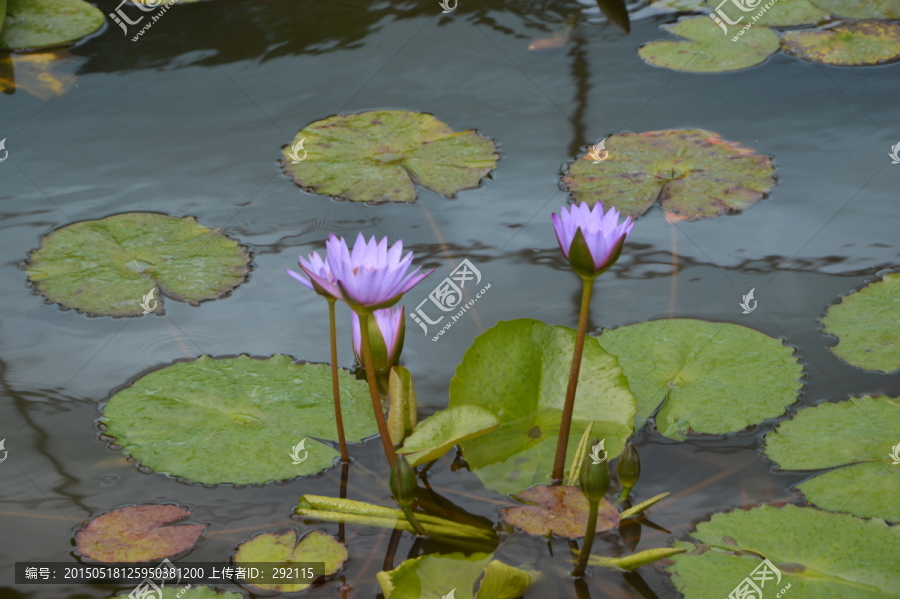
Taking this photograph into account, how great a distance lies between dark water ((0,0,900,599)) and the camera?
194 cm

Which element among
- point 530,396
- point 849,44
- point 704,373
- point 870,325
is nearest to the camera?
point 530,396

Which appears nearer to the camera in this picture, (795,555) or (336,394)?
(795,555)

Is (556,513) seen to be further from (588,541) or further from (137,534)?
(137,534)

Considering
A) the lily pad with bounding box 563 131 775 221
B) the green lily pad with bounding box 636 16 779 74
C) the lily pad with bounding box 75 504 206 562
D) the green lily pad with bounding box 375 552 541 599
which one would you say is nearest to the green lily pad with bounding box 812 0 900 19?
the green lily pad with bounding box 636 16 779 74

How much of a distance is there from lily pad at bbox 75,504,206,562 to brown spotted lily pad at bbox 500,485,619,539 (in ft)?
2.27

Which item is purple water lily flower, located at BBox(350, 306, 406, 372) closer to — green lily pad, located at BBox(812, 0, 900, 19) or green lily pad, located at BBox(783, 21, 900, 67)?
green lily pad, located at BBox(783, 21, 900, 67)

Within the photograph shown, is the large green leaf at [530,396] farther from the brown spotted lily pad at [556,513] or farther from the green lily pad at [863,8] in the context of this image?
the green lily pad at [863,8]

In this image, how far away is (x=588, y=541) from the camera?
5.32 feet

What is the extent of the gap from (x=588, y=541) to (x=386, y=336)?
2.55ft

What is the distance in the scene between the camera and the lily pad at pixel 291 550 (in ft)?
5.72

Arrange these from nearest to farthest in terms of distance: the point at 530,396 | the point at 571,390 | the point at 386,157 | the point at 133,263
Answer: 1. the point at 571,390
2. the point at 530,396
3. the point at 133,263
4. the point at 386,157

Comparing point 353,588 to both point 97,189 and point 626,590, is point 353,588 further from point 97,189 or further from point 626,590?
point 97,189

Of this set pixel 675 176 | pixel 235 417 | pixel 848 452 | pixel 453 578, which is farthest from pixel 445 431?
pixel 675 176

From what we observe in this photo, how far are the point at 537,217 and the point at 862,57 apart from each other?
1.75 m
